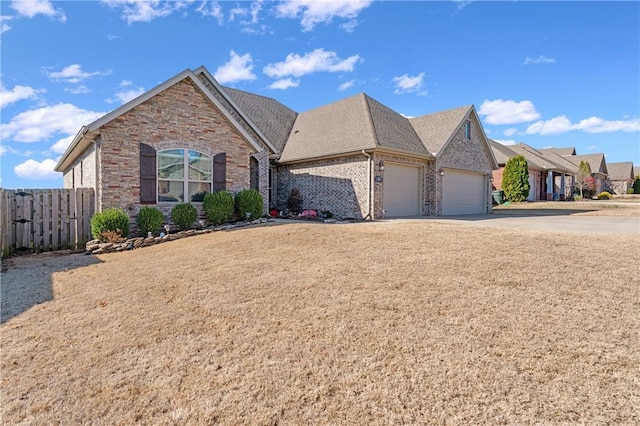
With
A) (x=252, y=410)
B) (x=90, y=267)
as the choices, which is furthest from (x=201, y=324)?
(x=90, y=267)

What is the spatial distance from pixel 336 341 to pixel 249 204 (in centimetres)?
965

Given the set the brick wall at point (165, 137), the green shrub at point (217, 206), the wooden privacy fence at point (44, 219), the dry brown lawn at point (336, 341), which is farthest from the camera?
the green shrub at point (217, 206)

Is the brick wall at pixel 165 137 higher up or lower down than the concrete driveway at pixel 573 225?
higher up

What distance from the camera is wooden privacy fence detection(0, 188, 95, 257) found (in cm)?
889

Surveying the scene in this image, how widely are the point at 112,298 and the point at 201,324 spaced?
1952 mm

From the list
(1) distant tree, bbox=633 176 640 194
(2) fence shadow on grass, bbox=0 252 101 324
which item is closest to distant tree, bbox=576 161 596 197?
(1) distant tree, bbox=633 176 640 194

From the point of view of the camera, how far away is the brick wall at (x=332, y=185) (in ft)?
49.5

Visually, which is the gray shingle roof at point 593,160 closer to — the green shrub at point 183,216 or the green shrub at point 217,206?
the green shrub at point 217,206

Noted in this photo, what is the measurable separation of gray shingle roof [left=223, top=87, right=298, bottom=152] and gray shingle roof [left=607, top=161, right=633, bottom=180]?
206ft

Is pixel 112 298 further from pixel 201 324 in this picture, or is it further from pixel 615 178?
pixel 615 178

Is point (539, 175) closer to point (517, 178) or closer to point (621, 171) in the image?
point (517, 178)

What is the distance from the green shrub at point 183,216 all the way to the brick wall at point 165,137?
121cm

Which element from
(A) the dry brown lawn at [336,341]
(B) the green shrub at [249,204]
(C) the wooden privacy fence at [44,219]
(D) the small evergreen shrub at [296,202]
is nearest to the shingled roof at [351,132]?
(D) the small evergreen shrub at [296,202]

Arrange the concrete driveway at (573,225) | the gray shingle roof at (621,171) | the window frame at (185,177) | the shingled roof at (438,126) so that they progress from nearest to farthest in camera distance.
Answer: the concrete driveway at (573,225) → the window frame at (185,177) → the shingled roof at (438,126) → the gray shingle roof at (621,171)
